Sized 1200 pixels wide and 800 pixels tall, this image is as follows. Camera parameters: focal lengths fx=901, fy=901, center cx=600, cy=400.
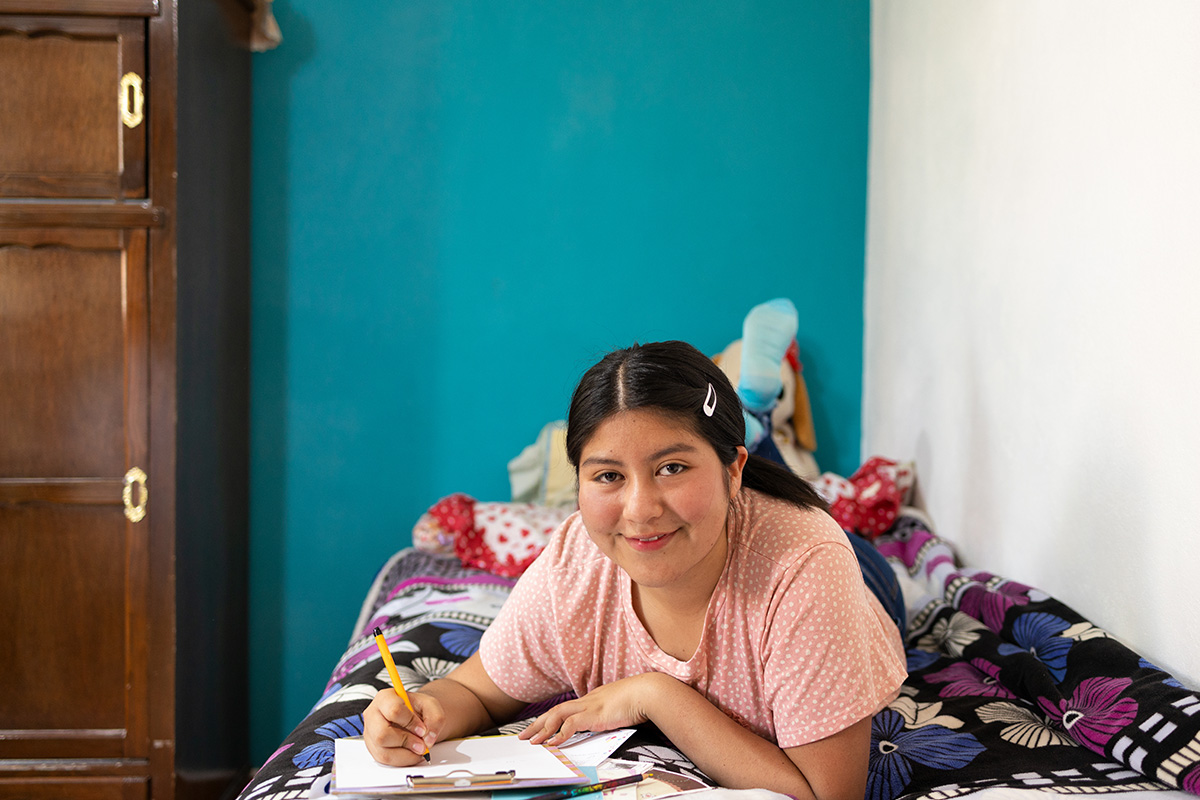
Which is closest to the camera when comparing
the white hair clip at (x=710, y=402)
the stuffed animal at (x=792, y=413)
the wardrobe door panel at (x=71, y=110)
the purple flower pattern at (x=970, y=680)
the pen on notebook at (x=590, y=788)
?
the pen on notebook at (x=590, y=788)

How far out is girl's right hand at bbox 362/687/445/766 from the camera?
1.04 meters

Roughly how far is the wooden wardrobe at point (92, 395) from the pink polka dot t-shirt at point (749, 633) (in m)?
1.14

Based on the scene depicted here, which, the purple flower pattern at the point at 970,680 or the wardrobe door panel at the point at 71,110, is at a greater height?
the wardrobe door panel at the point at 71,110

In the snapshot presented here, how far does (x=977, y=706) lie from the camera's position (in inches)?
52.1

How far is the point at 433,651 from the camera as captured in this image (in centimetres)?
160

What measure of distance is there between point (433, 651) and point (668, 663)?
597mm

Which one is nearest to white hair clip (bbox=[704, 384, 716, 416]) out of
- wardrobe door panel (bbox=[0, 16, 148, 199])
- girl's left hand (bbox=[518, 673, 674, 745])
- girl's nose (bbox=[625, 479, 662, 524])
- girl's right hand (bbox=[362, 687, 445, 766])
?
girl's nose (bbox=[625, 479, 662, 524])

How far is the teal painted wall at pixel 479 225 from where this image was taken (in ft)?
8.60

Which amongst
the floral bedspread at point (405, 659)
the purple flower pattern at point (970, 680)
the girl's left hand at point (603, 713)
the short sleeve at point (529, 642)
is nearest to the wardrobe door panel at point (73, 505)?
the floral bedspread at point (405, 659)

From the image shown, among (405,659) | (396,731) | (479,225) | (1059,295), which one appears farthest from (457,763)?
(479,225)

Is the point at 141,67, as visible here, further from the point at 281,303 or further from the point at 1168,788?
the point at 1168,788

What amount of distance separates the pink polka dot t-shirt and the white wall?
0.43m

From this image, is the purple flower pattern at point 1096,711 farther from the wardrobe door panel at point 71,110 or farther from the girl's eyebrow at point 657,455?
the wardrobe door panel at point 71,110

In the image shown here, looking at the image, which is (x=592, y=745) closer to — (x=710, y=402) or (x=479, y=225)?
(x=710, y=402)
